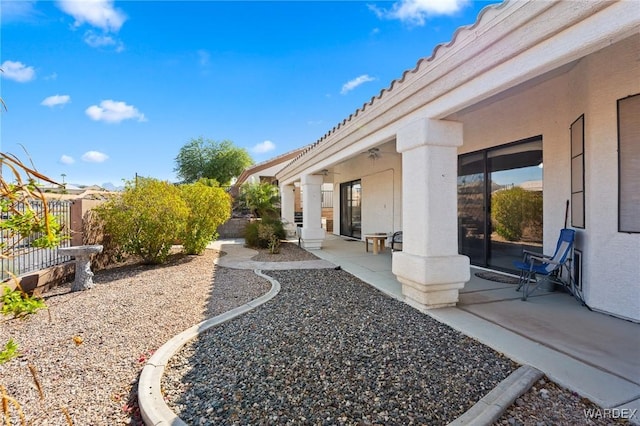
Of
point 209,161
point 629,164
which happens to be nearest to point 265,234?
point 629,164

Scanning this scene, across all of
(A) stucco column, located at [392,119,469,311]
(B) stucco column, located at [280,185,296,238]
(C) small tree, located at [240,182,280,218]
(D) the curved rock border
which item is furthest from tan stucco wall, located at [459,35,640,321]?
(C) small tree, located at [240,182,280,218]

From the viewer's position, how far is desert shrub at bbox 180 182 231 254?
397 inches

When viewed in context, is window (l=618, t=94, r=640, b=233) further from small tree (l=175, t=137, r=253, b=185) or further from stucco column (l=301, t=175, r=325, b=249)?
Result: small tree (l=175, t=137, r=253, b=185)

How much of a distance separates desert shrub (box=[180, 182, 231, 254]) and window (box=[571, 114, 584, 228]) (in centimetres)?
936

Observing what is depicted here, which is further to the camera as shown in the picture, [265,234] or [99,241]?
[265,234]

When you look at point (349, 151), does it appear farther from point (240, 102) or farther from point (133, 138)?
point (133, 138)

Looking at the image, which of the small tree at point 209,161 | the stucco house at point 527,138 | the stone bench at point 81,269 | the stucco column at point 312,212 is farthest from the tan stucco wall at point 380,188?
the small tree at point 209,161

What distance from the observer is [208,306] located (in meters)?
5.43

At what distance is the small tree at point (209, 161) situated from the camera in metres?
36.7

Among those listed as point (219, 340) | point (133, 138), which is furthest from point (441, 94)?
point (133, 138)

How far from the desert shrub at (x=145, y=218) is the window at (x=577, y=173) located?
8896mm

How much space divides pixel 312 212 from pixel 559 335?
29.0 ft

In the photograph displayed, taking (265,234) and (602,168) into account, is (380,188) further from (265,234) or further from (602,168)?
(602,168)

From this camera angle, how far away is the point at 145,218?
844 centimetres
